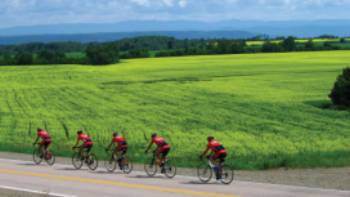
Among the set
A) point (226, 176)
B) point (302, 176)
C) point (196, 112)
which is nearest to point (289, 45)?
point (196, 112)

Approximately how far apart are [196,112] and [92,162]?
24969mm

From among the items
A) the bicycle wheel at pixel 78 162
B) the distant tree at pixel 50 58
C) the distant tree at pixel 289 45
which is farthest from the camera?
the distant tree at pixel 289 45

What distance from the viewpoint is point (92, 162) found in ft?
77.1

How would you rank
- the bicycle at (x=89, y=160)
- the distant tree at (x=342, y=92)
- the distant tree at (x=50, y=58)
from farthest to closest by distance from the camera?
the distant tree at (x=50, y=58), the distant tree at (x=342, y=92), the bicycle at (x=89, y=160)

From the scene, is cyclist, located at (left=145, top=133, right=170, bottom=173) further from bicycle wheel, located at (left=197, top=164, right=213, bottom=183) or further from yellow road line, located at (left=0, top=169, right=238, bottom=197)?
yellow road line, located at (left=0, top=169, right=238, bottom=197)

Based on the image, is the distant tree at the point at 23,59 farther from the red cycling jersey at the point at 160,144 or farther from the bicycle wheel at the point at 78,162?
the red cycling jersey at the point at 160,144

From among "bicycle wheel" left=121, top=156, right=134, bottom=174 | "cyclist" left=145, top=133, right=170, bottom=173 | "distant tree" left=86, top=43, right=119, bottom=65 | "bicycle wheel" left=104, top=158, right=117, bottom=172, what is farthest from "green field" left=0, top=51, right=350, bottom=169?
"distant tree" left=86, top=43, right=119, bottom=65

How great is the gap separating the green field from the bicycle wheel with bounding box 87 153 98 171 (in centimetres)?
359

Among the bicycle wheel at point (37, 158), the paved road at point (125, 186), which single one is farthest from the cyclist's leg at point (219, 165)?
the bicycle wheel at point (37, 158)

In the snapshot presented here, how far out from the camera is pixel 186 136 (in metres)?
35.3

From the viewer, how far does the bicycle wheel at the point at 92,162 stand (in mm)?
23453

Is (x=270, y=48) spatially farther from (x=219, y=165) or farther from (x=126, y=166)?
(x=219, y=165)

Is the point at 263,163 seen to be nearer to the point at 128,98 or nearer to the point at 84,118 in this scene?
the point at 84,118

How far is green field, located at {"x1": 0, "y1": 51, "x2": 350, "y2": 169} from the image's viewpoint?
30781mm
